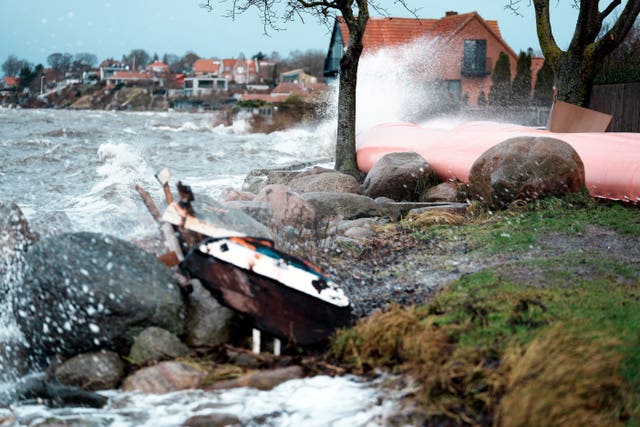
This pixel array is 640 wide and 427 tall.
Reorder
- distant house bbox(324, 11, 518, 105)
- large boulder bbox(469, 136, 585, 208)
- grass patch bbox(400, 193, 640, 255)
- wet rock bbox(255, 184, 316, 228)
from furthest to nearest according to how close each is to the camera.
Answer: distant house bbox(324, 11, 518, 105) < large boulder bbox(469, 136, 585, 208) < wet rock bbox(255, 184, 316, 228) < grass patch bbox(400, 193, 640, 255)

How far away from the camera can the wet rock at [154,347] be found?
187 inches

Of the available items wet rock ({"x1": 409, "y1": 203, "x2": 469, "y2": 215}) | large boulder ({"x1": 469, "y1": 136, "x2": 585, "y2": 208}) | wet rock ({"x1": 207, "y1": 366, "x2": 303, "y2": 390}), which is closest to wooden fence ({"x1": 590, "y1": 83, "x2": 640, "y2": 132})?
large boulder ({"x1": 469, "y1": 136, "x2": 585, "y2": 208})

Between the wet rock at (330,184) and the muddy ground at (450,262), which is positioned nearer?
the muddy ground at (450,262)

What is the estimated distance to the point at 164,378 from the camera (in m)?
4.55

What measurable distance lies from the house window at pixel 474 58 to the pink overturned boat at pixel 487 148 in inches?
1157

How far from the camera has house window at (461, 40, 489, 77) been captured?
4412cm

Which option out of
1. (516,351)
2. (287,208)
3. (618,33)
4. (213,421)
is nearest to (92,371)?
(213,421)

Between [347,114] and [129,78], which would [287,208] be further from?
[129,78]

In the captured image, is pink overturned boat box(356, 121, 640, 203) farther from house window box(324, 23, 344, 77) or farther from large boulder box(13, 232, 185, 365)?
house window box(324, 23, 344, 77)

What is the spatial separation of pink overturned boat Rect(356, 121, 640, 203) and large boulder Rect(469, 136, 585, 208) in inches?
24.7

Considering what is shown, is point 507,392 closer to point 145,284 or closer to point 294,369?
point 294,369

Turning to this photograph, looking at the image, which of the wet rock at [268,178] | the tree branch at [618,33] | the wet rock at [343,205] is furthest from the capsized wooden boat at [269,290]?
the tree branch at [618,33]

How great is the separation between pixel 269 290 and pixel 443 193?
666 centimetres

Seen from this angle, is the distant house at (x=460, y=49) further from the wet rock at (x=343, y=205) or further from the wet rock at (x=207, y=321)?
the wet rock at (x=207, y=321)
